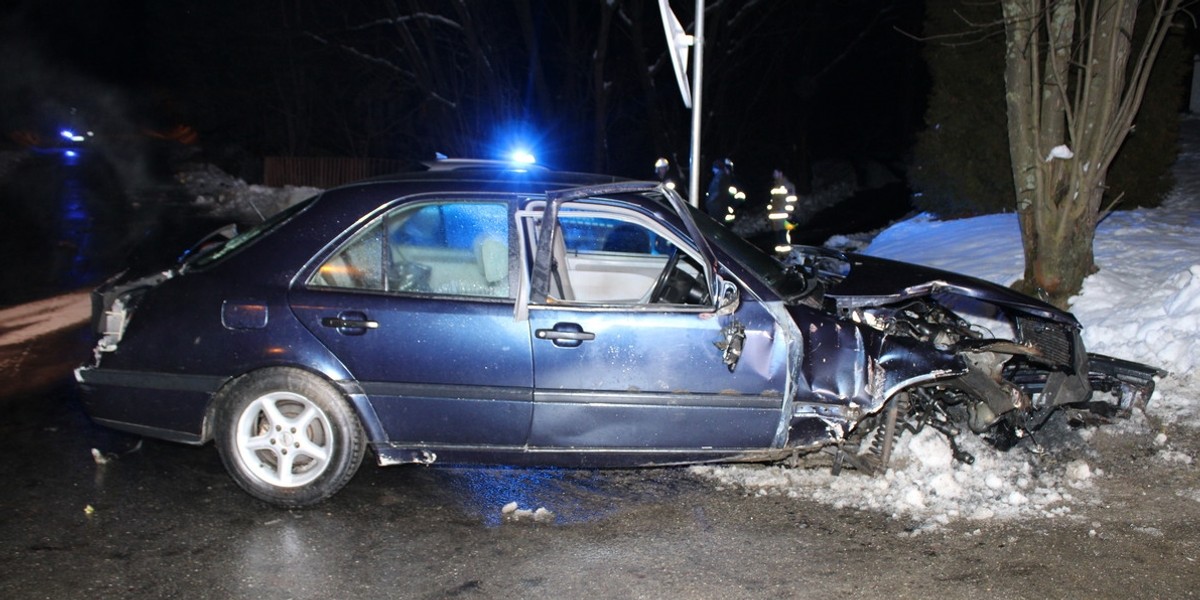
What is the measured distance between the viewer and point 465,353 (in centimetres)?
450

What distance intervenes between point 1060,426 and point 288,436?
4312 millimetres

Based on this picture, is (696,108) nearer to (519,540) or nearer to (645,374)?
(645,374)

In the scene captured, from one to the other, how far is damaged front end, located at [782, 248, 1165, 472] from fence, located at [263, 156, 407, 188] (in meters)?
23.9

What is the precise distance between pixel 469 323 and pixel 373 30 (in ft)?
71.8

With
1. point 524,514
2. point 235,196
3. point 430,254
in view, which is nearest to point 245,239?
point 430,254

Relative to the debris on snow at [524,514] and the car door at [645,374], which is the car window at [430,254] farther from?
the debris on snow at [524,514]

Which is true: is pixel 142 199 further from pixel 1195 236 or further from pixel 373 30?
pixel 1195 236

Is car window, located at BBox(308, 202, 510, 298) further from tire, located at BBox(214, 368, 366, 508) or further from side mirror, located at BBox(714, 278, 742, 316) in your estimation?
side mirror, located at BBox(714, 278, 742, 316)

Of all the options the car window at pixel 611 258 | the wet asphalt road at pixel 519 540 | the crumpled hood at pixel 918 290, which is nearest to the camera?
the wet asphalt road at pixel 519 540

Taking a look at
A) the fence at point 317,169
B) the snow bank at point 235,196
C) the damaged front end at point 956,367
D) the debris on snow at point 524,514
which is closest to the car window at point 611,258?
the damaged front end at point 956,367

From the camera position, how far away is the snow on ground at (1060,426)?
4688mm

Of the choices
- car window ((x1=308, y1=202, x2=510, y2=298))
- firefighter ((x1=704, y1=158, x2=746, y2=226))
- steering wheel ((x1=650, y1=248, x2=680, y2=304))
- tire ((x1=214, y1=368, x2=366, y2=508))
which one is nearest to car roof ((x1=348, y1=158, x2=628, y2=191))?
car window ((x1=308, y1=202, x2=510, y2=298))

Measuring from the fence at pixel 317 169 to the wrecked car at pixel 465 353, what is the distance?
23.8 m

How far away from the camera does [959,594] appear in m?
3.81
